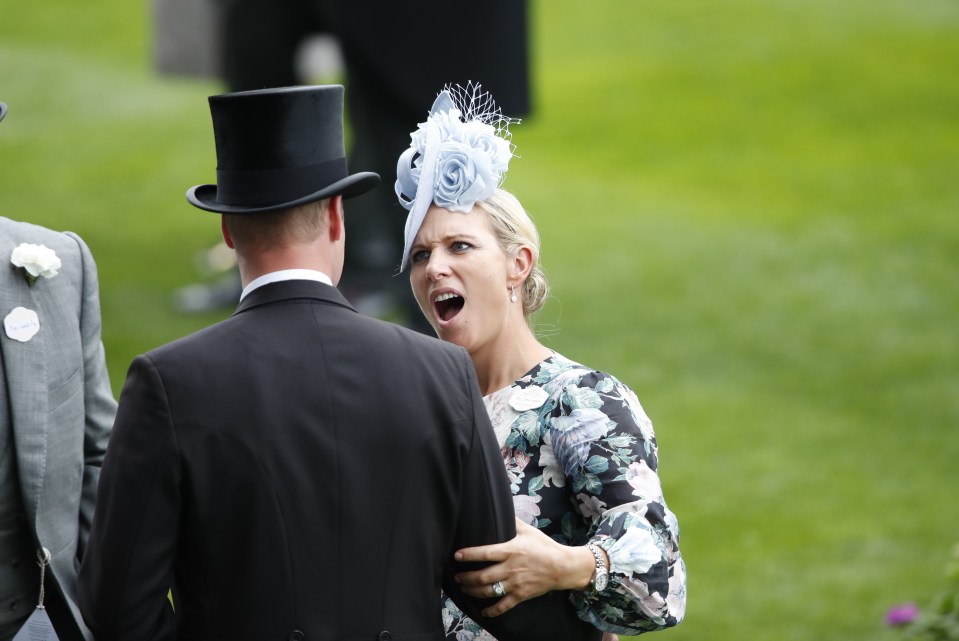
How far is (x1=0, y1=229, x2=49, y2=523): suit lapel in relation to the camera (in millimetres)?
2660

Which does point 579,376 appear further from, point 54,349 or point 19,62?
point 19,62

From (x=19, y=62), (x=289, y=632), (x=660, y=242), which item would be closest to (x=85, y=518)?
(x=289, y=632)

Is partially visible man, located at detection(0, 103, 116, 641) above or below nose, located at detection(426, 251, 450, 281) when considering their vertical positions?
below

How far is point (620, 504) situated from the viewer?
2424 mm

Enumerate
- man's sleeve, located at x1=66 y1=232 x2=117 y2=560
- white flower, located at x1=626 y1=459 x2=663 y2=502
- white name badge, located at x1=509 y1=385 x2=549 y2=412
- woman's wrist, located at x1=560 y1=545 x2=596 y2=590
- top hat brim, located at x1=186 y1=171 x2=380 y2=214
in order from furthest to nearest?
man's sleeve, located at x1=66 y1=232 x2=117 y2=560 < white name badge, located at x1=509 y1=385 x2=549 y2=412 < white flower, located at x1=626 y1=459 x2=663 y2=502 < woman's wrist, located at x1=560 y1=545 x2=596 y2=590 < top hat brim, located at x1=186 y1=171 x2=380 y2=214

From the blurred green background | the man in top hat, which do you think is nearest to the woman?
the man in top hat

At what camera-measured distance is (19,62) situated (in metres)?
17.2

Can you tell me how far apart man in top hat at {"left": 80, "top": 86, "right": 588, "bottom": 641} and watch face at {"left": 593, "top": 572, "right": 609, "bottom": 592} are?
0.18m

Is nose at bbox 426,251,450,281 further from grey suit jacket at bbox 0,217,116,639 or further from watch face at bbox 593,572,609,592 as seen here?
grey suit jacket at bbox 0,217,116,639

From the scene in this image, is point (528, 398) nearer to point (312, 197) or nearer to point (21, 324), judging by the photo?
point (312, 197)

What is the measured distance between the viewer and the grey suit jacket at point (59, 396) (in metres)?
2.67

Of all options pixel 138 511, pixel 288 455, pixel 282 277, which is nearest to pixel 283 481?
pixel 288 455

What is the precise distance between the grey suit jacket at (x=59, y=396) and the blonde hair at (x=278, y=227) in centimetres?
68

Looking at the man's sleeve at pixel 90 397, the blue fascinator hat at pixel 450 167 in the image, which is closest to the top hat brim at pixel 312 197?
the blue fascinator hat at pixel 450 167
